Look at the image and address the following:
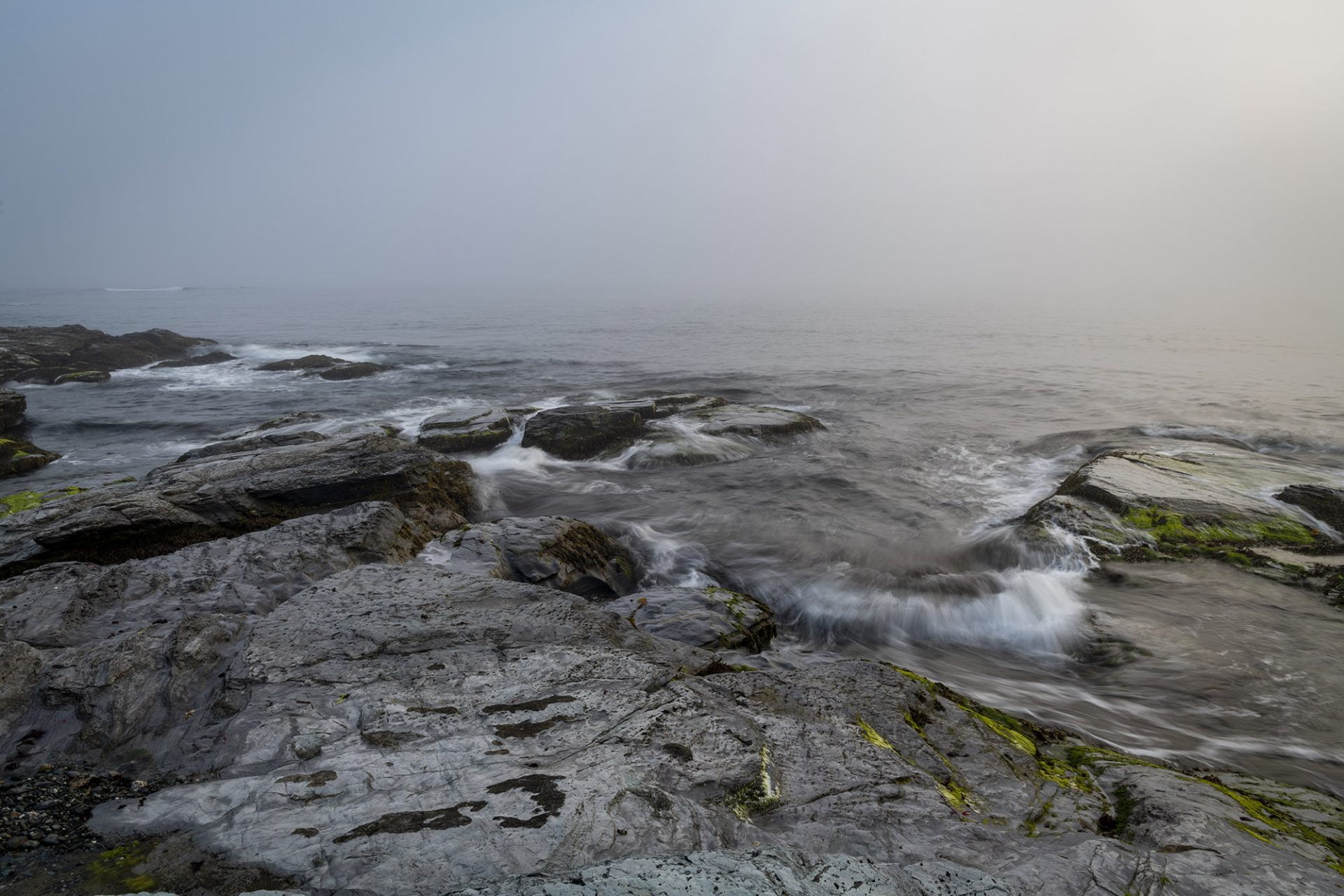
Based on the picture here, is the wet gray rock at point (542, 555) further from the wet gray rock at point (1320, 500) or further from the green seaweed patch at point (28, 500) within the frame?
the wet gray rock at point (1320, 500)

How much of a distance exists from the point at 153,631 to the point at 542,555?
4.19 meters

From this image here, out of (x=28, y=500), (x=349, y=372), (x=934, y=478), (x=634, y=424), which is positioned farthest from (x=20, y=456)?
→ (x=934, y=478)

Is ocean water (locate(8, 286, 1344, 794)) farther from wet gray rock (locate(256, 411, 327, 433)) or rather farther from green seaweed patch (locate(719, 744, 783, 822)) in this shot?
green seaweed patch (locate(719, 744, 783, 822))

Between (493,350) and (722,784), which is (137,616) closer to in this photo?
(722,784)

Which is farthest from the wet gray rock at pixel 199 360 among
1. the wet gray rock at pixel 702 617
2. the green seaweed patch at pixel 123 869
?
the green seaweed patch at pixel 123 869

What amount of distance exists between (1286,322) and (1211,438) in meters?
52.6

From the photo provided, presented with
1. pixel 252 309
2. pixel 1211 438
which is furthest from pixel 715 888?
pixel 252 309

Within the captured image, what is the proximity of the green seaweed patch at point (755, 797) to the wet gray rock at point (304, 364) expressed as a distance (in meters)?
33.3

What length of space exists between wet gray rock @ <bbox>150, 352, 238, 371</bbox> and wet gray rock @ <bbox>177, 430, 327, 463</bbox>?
25.1m

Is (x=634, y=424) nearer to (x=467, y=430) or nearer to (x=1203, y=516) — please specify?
(x=467, y=430)

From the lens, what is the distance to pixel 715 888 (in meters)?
2.80

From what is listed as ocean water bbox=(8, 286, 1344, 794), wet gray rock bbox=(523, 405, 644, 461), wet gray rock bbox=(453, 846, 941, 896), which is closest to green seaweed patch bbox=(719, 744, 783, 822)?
wet gray rock bbox=(453, 846, 941, 896)

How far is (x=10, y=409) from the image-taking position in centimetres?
2042

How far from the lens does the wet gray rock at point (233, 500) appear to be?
7.86m
